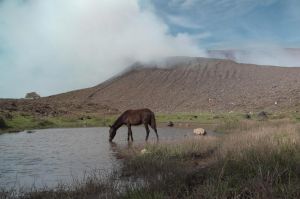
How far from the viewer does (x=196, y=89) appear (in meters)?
95.2

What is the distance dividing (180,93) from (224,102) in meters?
14.0

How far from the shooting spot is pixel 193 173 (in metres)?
9.46

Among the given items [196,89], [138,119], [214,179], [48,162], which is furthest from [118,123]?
[196,89]

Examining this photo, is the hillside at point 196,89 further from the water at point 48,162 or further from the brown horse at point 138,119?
the water at point 48,162

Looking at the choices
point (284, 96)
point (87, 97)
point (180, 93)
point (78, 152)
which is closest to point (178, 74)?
point (180, 93)

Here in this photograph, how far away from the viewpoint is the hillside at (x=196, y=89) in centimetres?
7950

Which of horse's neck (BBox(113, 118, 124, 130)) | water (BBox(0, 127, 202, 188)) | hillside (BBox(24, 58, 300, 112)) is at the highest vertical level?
hillside (BBox(24, 58, 300, 112))

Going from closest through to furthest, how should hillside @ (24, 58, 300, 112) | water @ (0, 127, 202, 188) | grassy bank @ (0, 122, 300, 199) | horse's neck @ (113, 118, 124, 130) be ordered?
grassy bank @ (0, 122, 300, 199) → water @ (0, 127, 202, 188) → horse's neck @ (113, 118, 124, 130) → hillside @ (24, 58, 300, 112)

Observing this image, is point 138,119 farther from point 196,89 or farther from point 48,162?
point 196,89

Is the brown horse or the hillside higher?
the hillside

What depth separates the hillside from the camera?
79.5 metres

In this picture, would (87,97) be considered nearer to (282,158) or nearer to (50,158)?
(50,158)

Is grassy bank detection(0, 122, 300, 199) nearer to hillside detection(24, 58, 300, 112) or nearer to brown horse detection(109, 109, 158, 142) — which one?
brown horse detection(109, 109, 158, 142)

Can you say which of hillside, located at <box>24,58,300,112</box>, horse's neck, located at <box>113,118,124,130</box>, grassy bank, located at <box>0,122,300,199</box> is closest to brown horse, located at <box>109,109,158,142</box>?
horse's neck, located at <box>113,118,124,130</box>
